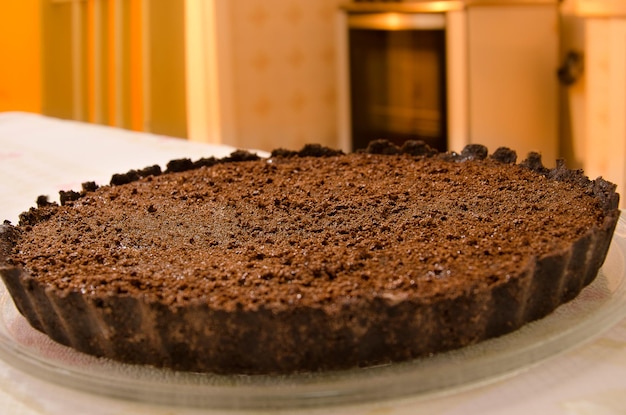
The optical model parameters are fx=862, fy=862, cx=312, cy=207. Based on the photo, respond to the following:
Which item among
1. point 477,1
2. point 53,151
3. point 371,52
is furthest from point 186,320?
point 371,52

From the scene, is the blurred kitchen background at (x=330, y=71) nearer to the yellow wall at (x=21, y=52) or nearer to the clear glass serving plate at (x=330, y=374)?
the yellow wall at (x=21, y=52)

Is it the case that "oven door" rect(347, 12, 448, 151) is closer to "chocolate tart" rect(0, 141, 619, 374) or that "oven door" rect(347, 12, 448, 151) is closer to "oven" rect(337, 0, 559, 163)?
"oven" rect(337, 0, 559, 163)

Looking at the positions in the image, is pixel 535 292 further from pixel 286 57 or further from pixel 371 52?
pixel 286 57

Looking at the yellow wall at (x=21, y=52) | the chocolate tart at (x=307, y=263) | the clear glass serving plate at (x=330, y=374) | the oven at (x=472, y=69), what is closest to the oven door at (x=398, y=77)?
the oven at (x=472, y=69)

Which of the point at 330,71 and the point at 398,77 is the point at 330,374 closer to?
the point at 398,77

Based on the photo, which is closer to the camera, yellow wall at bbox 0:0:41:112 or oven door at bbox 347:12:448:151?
oven door at bbox 347:12:448:151

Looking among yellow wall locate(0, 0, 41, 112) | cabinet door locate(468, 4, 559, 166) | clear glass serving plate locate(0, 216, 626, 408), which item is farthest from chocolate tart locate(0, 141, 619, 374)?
yellow wall locate(0, 0, 41, 112)
